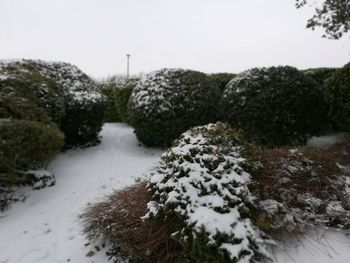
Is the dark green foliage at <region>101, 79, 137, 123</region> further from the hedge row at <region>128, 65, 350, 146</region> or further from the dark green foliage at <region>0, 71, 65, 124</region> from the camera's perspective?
the dark green foliage at <region>0, 71, 65, 124</region>

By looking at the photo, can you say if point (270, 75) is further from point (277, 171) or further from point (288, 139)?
point (277, 171)

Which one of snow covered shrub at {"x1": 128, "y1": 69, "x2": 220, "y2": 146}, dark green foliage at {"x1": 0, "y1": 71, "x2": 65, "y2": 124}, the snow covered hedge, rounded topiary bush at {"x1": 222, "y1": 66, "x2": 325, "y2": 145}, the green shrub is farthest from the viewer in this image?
snow covered shrub at {"x1": 128, "y1": 69, "x2": 220, "y2": 146}

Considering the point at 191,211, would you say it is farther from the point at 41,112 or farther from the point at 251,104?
the point at 251,104

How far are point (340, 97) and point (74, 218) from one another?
5620mm

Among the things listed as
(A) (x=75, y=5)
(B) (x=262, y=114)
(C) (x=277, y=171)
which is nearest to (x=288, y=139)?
(B) (x=262, y=114)

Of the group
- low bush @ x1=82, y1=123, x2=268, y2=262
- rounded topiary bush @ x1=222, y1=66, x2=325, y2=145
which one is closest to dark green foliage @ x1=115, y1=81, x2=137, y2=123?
rounded topiary bush @ x1=222, y1=66, x2=325, y2=145

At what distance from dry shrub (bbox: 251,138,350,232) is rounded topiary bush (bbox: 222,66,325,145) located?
232 cm

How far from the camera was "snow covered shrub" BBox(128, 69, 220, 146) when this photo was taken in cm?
768

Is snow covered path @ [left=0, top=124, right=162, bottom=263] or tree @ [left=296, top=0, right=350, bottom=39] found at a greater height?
tree @ [left=296, top=0, right=350, bottom=39]

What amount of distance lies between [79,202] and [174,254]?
2.72 meters

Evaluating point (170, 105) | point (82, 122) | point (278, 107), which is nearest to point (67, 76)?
point (82, 122)

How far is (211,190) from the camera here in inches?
135

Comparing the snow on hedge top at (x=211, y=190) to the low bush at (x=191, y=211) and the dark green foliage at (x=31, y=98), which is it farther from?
the dark green foliage at (x=31, y=98)

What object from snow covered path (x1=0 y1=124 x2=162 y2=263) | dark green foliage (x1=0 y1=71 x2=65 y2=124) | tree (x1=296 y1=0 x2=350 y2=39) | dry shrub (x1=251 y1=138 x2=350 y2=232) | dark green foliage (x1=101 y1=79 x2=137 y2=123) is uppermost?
tree (x1=296 y1=0 x2=350 y2=39)
